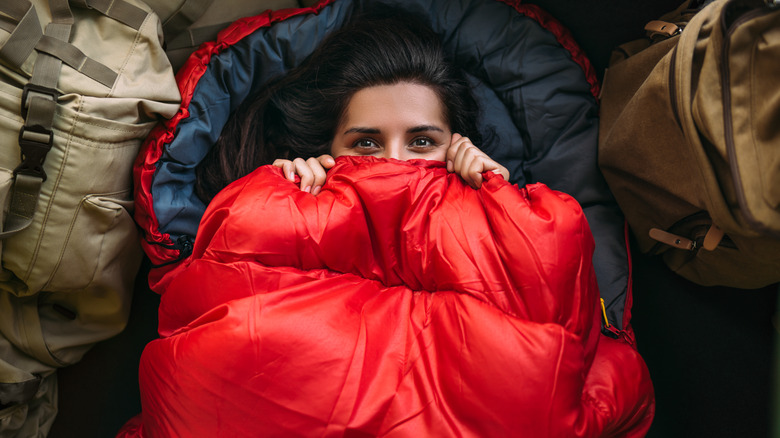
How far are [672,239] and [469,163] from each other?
38cm

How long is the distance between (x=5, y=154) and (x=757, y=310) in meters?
1.32

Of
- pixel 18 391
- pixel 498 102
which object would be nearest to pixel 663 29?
pixel 498 102

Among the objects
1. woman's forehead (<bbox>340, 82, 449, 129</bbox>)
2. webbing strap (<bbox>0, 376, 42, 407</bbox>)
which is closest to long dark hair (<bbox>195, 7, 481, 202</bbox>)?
woman's forehead (<bbox>340, 82, 449, 129</bbox>)

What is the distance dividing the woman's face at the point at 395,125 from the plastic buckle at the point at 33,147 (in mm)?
492

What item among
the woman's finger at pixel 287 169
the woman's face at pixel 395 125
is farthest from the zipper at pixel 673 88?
the woman's finger at pixel 287 169

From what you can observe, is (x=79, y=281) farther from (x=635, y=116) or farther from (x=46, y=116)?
(x=635, y=116)

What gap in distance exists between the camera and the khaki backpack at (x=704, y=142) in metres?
0.61

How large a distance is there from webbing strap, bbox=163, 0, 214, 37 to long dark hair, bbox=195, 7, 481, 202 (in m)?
0.20

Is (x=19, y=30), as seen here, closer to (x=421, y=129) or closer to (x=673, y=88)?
(x=421, y=129)

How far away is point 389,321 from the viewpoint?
2.30 feet

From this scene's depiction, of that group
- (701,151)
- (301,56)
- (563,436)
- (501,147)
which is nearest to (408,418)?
(563,436)

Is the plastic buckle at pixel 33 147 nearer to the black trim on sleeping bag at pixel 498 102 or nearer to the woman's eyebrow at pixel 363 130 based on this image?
the black trim on sleeping bag at pixel 498 102

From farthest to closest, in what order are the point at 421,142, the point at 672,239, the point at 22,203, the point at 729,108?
1. the point at 421,142
2. the point at 672,239
3. the point at 22,203
4. the point at 729,108

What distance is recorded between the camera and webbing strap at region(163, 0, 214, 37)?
907 millimetres
